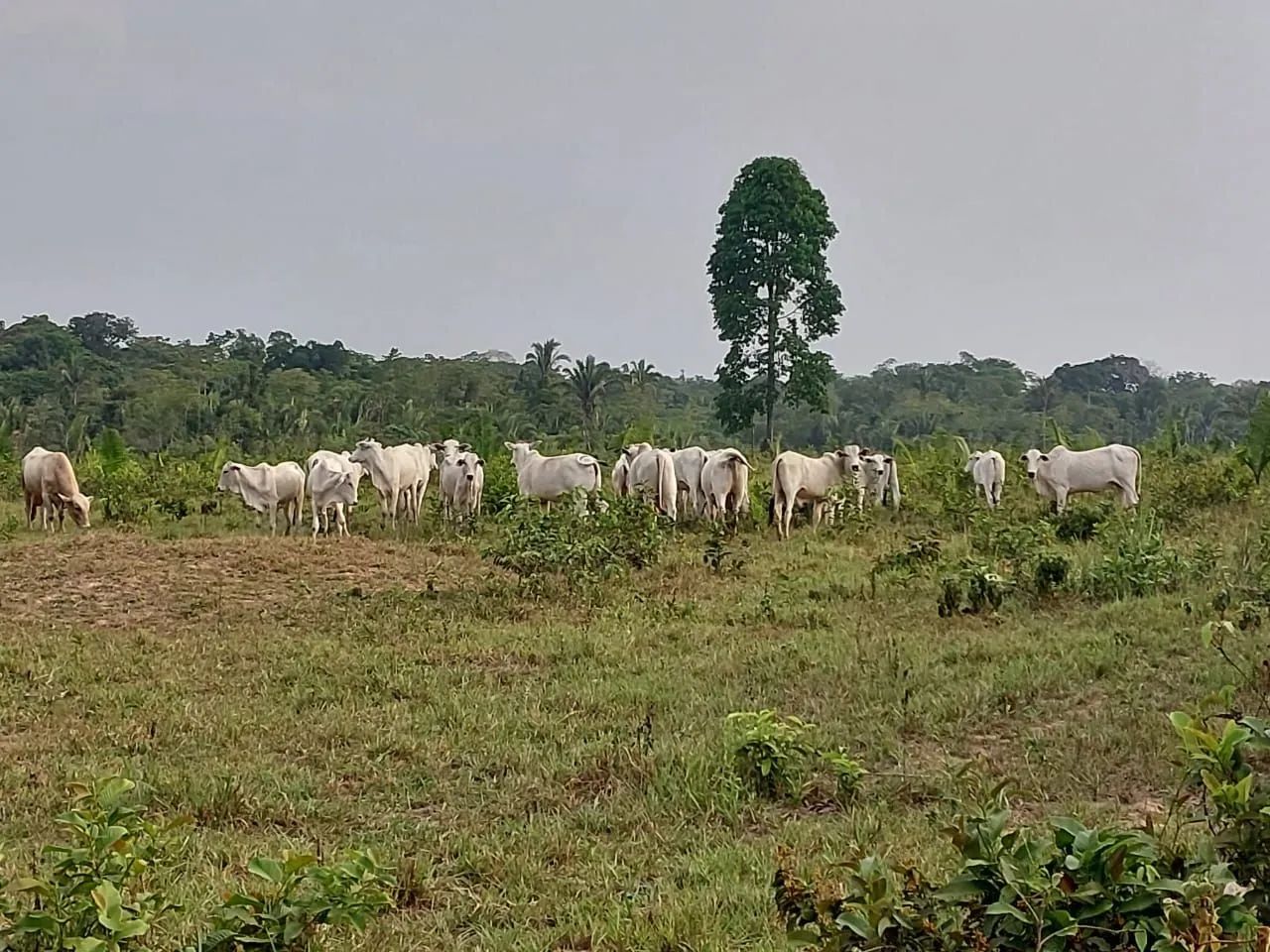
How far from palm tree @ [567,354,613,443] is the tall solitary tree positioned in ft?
20.3

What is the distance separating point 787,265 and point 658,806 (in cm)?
2541

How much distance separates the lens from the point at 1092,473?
15.9 metres

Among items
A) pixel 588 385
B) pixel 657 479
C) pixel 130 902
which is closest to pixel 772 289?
pixel 588 385

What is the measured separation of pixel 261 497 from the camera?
16062mm

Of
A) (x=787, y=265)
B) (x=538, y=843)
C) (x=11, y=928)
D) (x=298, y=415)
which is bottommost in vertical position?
(x=538, y=843)

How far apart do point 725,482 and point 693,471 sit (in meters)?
1.18

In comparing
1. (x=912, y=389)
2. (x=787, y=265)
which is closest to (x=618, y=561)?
(x=787, y=265)

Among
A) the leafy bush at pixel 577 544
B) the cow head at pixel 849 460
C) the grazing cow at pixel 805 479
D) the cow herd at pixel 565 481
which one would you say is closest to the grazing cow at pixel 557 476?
the cow herd at pixel 565 481

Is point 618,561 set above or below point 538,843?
above

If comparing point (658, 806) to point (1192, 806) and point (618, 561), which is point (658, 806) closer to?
point (1192, 806)

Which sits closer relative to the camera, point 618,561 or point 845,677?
point 845,677

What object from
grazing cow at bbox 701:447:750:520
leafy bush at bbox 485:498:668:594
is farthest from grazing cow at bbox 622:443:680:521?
leafy bush at bbox 485:498:668:594

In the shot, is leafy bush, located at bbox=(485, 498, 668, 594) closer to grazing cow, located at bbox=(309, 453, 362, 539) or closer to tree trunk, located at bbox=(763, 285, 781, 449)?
grazing cow, located at bbox=(309, 453, 362, 539)

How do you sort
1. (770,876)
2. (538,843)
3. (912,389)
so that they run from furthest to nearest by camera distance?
(912,389)
(538,843)
(770,876)
